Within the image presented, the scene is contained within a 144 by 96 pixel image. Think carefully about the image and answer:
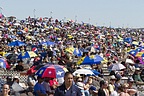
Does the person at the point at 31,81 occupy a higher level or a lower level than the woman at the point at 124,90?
higher

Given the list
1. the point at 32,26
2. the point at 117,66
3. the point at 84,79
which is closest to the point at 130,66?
the point at 117,66

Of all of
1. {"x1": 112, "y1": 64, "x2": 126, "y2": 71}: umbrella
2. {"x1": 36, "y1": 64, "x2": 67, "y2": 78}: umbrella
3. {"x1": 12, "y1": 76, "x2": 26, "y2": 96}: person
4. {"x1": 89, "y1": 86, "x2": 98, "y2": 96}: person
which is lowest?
{"x1": 89, "y1": 86, "x2": 98, "y2": 96}: person

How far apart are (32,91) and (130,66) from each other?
8.54 metres

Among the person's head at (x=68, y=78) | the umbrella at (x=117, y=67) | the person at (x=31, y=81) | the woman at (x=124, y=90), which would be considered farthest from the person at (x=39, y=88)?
the umbrella at (x=117, y=67)

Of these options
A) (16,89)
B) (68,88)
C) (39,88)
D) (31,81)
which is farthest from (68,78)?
(31,81)

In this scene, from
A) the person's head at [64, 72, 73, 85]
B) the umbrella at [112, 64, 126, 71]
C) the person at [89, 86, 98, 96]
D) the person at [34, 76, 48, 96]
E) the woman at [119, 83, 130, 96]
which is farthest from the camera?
the umbrella at [112, 64, 126, 71]

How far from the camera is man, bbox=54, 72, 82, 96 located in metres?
6.80

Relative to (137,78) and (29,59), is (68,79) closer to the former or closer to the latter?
(137,78)

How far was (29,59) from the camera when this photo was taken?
19.8 meters

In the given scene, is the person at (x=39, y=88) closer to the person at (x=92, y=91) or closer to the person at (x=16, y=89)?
the person at (x=16, y=89)

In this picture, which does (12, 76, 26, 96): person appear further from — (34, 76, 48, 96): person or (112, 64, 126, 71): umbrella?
(112, 64, 126, 71): umbrella

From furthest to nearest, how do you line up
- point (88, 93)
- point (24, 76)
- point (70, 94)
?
point (24, 76), point (88, 93), point (70, 94)

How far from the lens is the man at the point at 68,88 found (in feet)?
22.3

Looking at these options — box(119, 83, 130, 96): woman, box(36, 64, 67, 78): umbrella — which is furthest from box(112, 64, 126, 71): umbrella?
box(119, 83, 130, 96): woman
